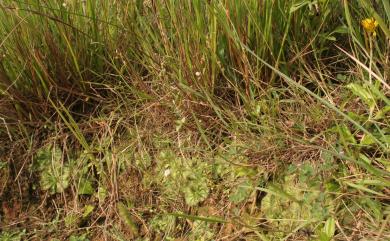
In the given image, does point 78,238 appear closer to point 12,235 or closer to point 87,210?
point 87,210

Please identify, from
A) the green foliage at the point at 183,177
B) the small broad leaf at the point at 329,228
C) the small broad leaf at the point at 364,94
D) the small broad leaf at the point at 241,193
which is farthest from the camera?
the green foliage at the point at 183,177

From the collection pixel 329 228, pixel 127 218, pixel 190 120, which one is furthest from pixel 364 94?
pixel 127 218

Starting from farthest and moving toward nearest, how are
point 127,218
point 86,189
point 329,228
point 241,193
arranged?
point 86,189 → point 127,218 → point 241,193 → point 329,228

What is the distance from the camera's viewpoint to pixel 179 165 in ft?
5.89

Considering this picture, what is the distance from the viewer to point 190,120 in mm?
1807

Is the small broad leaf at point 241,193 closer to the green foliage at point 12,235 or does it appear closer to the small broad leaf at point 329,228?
the small broad leaf at point 329,228

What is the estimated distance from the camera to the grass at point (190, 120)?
152 cm

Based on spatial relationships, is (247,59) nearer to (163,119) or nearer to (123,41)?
(163,119)

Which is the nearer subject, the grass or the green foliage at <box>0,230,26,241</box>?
the grass

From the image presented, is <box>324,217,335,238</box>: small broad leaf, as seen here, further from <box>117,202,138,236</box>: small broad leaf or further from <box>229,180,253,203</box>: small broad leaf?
<box>117,202,138,236</box>: small broad leaf

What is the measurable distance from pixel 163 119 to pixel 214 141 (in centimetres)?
23

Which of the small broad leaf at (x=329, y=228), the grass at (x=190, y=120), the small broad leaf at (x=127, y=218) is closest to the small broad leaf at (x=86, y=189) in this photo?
the grass at (x=190, y=120)

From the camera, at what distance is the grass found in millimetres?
1521

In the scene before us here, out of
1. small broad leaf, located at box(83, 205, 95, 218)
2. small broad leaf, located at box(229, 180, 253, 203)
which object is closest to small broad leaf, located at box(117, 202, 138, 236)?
small broad leaf, located at box(83, 205, 95, 218)
